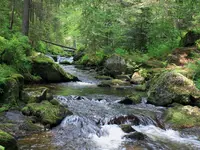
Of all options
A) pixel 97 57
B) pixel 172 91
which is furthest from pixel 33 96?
pixel 97 57

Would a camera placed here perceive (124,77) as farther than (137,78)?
Yes

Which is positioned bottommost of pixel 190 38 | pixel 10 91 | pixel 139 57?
pixel 10 91

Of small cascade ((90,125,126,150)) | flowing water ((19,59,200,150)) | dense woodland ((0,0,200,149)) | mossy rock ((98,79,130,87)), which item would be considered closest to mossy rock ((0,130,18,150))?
flowing water ((19,59,200,150))

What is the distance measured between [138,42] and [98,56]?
369cm

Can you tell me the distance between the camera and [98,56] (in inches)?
906

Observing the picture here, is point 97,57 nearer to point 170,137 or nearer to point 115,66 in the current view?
point 115,66

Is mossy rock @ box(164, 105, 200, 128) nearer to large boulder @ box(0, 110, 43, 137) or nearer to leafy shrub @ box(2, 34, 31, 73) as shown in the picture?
large boulder @ box(0, 110, 43, 137)

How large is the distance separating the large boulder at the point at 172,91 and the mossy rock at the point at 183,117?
3.58ft

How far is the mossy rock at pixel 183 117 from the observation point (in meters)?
8.64

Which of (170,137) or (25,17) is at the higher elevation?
(25,17)

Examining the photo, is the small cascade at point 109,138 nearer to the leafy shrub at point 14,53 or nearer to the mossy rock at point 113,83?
the leafy shrub at point 14,53

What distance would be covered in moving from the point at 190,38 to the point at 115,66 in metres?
5.44

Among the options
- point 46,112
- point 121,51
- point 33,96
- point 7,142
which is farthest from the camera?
point 121,51

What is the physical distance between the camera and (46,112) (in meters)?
8.15
